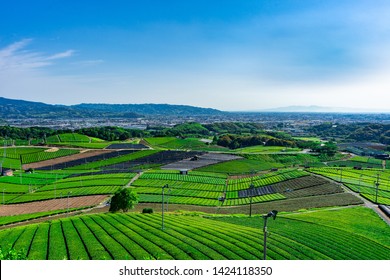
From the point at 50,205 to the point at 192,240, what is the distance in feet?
151

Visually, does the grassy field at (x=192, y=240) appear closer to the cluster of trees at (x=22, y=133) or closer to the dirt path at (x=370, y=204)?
the dirt path at (x=370, y=204)

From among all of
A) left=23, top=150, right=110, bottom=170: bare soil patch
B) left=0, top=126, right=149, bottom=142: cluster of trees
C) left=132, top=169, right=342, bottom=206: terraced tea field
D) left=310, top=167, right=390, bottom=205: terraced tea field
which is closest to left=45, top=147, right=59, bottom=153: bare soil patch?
left=23, top=150, right=110, bottom=170: bare soil patch

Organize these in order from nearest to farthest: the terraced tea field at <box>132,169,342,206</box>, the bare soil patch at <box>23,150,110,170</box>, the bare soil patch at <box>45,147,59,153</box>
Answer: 1. the terraced tea field at <box>132,169,342,206</box>
2. the bare soil patch at <box>23,150,110,170</box>
3. the bare soil patch at <box>45,147,59,153</box>

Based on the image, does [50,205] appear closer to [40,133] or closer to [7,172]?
[7,172]

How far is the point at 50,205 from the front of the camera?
6719 cm

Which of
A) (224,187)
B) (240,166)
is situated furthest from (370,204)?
(240,166)

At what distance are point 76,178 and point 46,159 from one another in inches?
1380

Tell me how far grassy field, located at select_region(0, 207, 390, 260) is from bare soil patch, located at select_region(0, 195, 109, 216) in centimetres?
2262

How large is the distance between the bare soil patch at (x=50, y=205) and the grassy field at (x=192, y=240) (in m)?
22.6

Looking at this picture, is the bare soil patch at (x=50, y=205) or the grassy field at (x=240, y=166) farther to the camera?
the grassy field at (x=240, y=166)

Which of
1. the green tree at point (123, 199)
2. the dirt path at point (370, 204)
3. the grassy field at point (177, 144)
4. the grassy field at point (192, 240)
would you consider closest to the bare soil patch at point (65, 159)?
the grassy field at point (177, 144)

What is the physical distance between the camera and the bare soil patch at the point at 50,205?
63281mm

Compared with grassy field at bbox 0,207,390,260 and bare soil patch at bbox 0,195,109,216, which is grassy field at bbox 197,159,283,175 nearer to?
bare soil patch at bbox 0,195,109,216

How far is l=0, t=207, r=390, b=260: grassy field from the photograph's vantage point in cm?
2736
